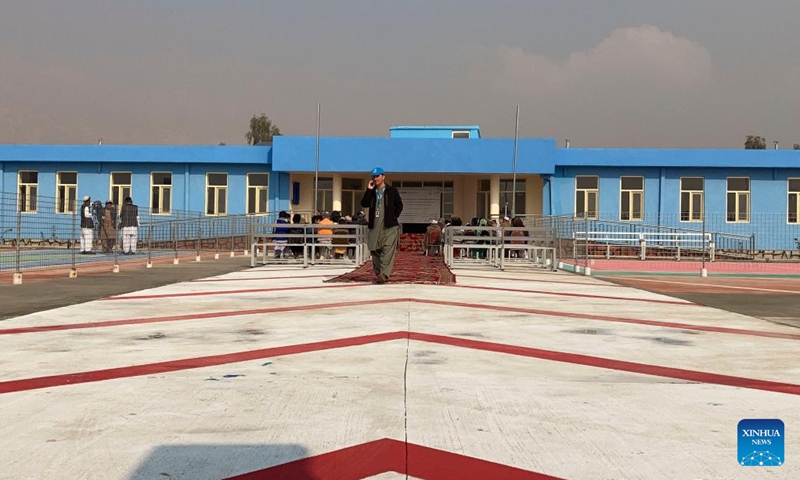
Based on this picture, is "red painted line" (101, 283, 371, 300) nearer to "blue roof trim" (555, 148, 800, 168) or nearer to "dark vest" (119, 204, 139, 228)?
"dark vest" (119, 204, 139, 228)

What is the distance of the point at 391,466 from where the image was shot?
10.3 feet

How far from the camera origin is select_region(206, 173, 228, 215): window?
3856 cm

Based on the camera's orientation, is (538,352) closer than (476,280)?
Yes

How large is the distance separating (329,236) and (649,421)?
51.9 ft

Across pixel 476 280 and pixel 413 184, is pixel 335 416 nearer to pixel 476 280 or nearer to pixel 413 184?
pixel 476 280

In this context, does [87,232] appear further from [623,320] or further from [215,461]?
[215,461]

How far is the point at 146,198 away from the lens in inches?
1518

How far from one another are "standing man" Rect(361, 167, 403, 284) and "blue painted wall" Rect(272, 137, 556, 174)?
22.1m

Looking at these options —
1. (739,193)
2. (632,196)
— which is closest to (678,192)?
(632,196)

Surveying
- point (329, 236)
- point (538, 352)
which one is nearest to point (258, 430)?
point (538, 352)

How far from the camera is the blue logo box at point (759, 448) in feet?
10.3

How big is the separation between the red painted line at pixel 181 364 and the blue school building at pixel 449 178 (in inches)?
1118

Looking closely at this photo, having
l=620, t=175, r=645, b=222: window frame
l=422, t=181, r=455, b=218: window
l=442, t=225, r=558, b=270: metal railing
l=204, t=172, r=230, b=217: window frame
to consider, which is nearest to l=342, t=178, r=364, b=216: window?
l=422, t=181, r=455, b=218: window

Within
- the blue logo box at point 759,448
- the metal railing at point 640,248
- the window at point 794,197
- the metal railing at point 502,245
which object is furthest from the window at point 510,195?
the blue logo box at point 759,448
